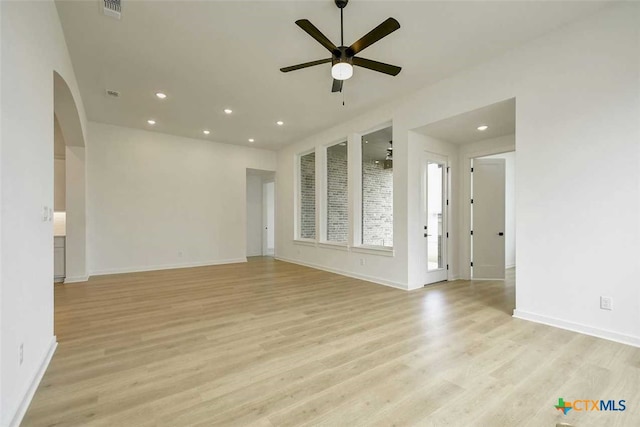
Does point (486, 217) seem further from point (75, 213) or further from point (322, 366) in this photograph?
point (75, 213)

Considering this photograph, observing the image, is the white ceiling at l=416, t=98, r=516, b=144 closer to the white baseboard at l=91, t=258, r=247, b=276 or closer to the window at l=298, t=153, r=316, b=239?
the window at l=298, t=153, r=316, b=239

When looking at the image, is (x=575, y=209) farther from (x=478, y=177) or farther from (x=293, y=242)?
(x=293, y=242)

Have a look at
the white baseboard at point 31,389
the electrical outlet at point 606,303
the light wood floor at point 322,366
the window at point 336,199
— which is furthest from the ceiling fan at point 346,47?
the window at point 336,199

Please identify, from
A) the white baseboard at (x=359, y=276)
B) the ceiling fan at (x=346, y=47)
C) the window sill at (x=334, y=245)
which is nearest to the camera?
the ceiling fan at (x=346, y=47)

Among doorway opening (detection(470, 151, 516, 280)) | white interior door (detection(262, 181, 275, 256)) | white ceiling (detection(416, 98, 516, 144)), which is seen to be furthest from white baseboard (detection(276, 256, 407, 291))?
white ceiling (detection(416, 98, 516, 144))

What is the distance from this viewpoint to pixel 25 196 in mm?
1838

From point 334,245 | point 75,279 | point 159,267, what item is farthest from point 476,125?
point 75,279

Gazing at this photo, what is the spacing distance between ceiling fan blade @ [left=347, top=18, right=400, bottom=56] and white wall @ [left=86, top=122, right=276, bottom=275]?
569 cm

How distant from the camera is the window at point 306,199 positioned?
7.64 m

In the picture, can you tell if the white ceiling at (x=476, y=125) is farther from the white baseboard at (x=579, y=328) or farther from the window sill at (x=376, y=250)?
the white baseboard at (x=579, y=328)

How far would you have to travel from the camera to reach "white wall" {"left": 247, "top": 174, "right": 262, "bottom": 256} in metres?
9.17

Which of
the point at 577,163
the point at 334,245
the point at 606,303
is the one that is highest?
the point at 577,163

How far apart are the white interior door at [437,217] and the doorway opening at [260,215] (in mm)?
5300

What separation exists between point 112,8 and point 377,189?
545cm
